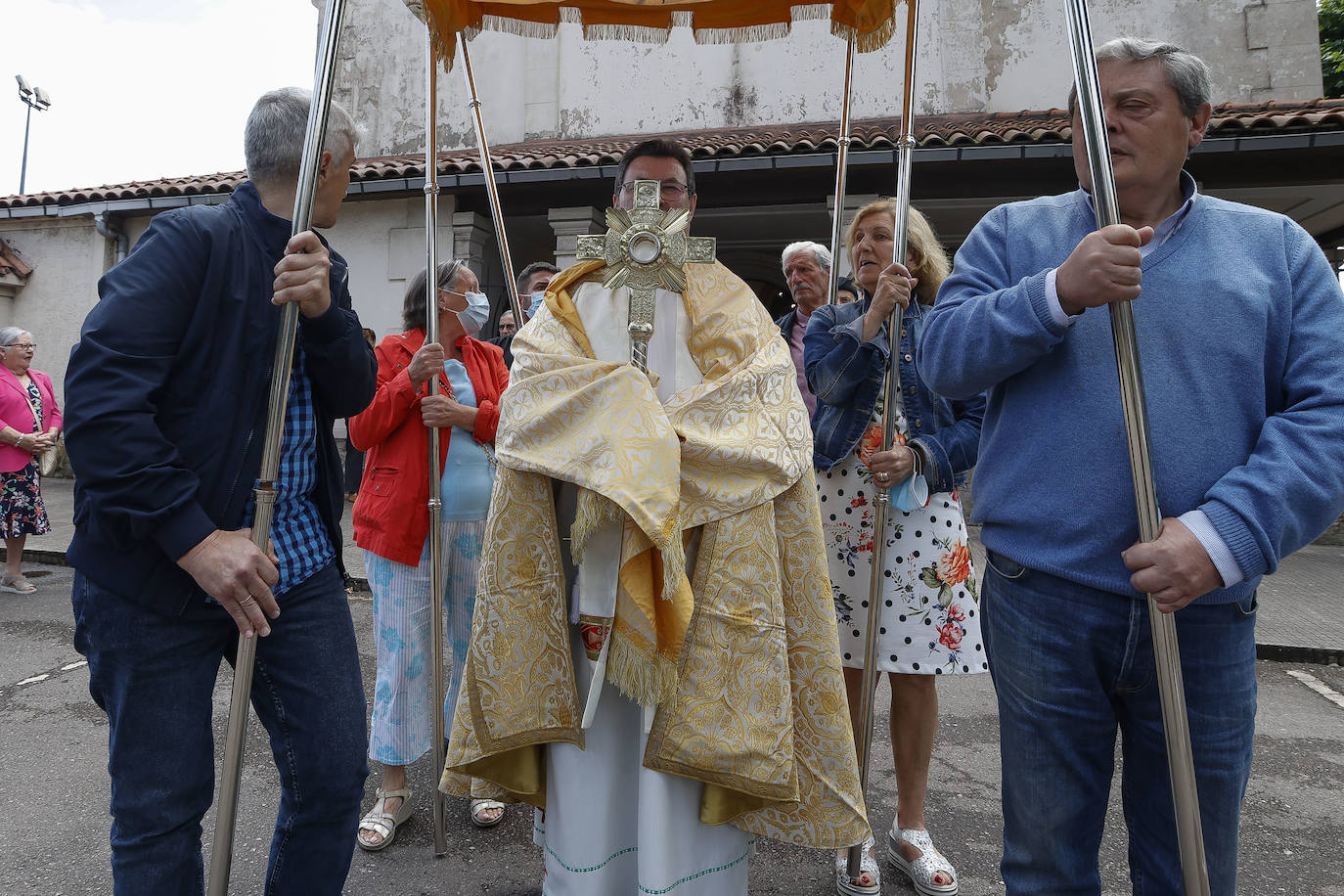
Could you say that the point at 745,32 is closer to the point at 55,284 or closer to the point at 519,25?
the point at 519,25

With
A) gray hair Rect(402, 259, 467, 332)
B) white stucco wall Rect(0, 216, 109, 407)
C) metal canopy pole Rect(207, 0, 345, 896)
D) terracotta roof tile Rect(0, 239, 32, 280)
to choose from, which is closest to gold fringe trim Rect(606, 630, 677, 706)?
metal canopy pole Rect(207, 0, 345, 896)

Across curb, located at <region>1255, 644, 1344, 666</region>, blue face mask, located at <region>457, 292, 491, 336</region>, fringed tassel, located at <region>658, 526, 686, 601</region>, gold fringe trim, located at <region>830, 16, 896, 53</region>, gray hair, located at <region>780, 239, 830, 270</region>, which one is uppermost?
gold fringe trim, located at <region>830, 16, 896, 53</region>

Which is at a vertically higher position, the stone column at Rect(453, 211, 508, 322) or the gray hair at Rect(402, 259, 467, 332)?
the stone column at Rect(453, 211, 508, 322)

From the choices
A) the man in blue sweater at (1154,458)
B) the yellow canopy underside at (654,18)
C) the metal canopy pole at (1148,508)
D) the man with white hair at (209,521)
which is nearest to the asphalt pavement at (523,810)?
the man with white hair at (209,521)

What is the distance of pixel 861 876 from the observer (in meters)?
2.52

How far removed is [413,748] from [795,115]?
10.3 metres

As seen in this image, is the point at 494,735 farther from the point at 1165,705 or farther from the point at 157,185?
the point at 157,185

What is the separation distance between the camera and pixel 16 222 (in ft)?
41.1

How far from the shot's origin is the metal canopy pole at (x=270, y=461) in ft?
5.61

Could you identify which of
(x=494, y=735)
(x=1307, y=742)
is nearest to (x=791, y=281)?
(x=494, y=735)

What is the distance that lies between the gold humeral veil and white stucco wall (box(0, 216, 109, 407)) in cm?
1325

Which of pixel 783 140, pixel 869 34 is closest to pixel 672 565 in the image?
pixel 869 34

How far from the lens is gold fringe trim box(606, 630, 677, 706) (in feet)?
5.93

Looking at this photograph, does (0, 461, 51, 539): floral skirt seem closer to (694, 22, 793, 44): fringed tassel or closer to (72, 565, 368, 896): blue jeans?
(72, 565, 368, 896): blue jeans
